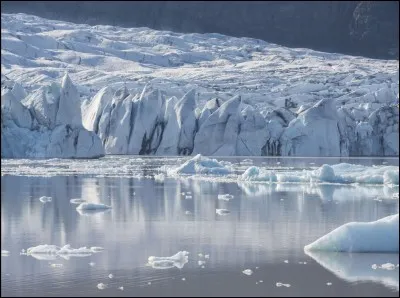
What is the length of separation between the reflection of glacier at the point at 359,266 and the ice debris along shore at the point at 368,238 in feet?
0.42

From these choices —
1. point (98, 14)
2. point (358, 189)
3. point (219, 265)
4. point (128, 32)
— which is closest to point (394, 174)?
point (358, 189)

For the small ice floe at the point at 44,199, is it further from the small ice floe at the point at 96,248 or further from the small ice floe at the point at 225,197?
the small ice floe at the point at 96,248

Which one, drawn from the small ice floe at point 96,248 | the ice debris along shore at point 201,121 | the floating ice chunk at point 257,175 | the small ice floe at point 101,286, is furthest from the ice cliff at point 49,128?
the small ice floe at point 101,286

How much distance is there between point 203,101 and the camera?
137 ft

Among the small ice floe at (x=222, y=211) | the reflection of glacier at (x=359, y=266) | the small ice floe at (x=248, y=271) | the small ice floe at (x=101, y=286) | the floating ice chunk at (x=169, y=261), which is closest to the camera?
the small ice floe at (x=101, y=286)

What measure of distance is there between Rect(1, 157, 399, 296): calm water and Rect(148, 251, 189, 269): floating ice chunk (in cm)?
11

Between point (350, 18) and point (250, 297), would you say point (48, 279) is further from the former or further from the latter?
point (350, 18)

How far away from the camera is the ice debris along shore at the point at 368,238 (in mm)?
10914

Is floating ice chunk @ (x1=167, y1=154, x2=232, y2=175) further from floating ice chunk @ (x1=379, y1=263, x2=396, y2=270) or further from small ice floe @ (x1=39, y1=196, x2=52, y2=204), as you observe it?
floating ice chunk @ (x1=379, y1=263, x2=396, y2=270)

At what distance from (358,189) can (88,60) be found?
177ft

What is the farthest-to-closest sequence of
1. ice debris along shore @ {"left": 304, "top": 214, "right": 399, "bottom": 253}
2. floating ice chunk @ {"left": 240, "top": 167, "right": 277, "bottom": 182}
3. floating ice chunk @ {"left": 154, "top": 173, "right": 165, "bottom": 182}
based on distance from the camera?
floating ice chunk @ {"left": 154, "top": 173, "right": 165, "bottom": 182}, floating ice chunk @ {"left": 240, "top": 167, "right": 277, "bottom": 182}, ice debris along shore @ {"left": 304, "top": 214, "right": 399, "bottom": 253}

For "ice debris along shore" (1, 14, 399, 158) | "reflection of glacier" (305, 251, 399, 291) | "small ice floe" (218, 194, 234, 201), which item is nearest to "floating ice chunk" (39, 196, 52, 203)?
"small ice floe" (218, 194, 234, 201)

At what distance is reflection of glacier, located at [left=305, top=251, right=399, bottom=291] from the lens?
955 centimetres

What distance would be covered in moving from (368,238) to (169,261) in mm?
2549
